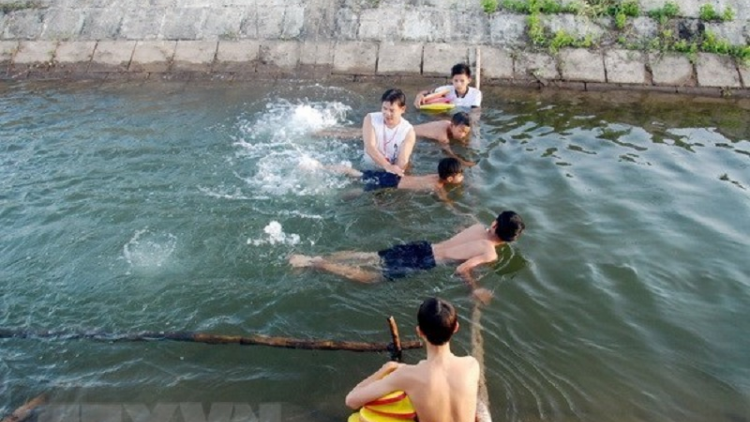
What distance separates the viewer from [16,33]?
12648mm

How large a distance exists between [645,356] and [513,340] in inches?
49.2

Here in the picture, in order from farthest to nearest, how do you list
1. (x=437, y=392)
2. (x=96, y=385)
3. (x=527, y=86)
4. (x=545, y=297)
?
1. (x=527, y=86)
2. (x=545, y=297)
3. (x=96, y=385)
4. (x=437, y=392)

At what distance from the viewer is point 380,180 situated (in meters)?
8.25

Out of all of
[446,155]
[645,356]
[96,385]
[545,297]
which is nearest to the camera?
[96,385]

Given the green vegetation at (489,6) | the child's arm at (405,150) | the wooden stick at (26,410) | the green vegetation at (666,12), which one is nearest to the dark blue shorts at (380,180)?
the child's arm at (405,150)

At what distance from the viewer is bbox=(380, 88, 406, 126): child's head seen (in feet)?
26.2

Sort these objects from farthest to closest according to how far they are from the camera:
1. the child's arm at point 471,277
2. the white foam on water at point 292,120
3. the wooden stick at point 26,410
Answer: the white foam on water at point 292,120 < the child's arm at point 471,277 < the wooden stick at point 26,410

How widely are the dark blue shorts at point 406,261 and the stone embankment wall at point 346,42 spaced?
585 centimetres

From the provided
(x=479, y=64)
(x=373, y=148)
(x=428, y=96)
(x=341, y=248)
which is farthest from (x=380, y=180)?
(x=479, y=64)

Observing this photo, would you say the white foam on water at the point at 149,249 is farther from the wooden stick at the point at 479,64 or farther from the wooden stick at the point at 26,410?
the wooden stick at the point at 479,64

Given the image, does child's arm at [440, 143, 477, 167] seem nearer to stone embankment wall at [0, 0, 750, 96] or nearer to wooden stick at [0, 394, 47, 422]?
stone embankment wall at [0, 0, 750, 96]

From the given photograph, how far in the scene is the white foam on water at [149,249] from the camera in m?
6.87

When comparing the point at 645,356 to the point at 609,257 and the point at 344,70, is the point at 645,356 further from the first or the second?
the point at 344,70

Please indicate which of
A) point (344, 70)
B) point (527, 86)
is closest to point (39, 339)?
point (344, 70)
